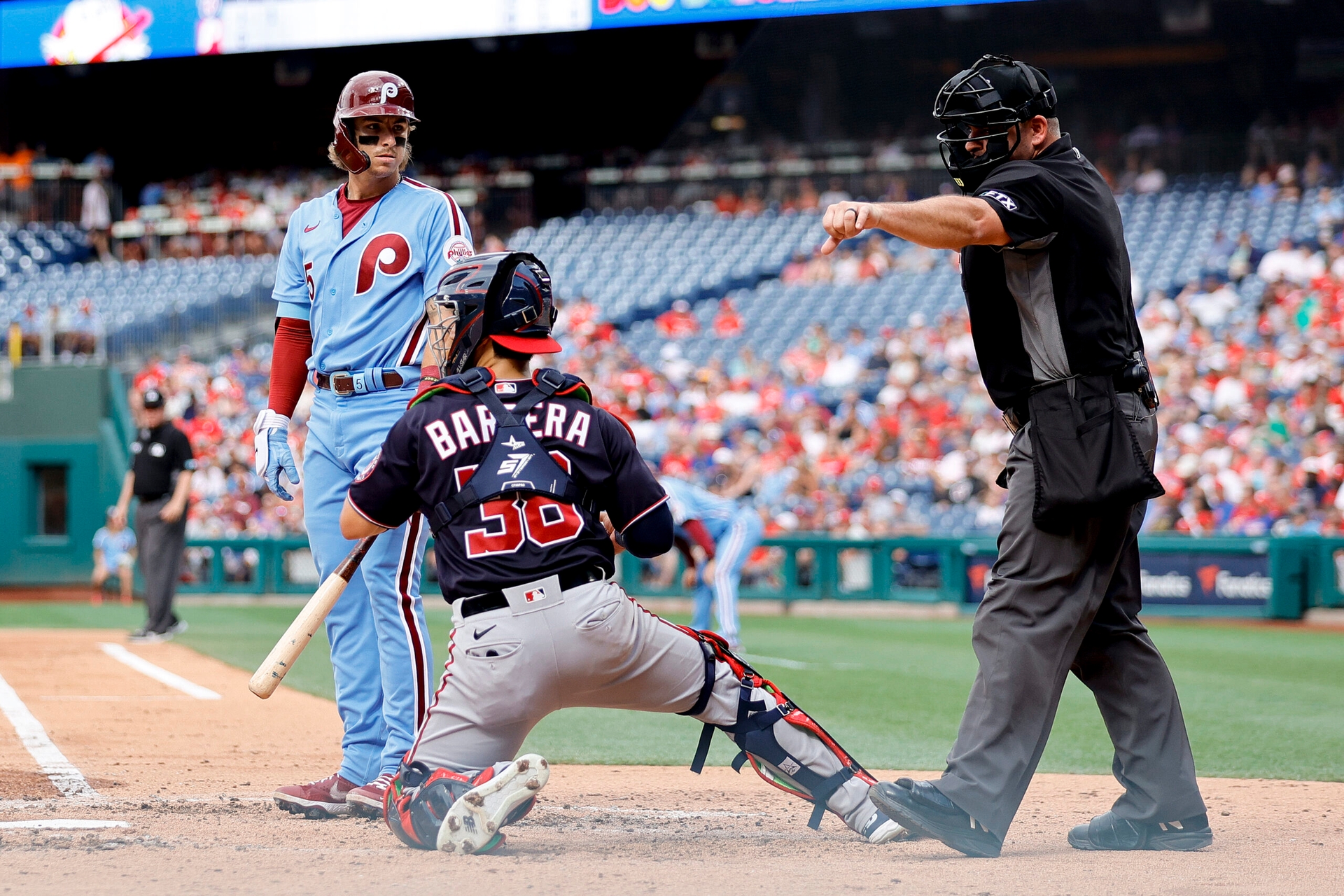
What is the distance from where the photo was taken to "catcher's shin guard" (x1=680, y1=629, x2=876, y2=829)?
371 centimetres

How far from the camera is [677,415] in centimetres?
1773

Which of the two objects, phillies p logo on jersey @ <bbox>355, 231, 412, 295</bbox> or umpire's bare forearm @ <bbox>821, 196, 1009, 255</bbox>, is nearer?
umpire's bare forearm @ <bbox>821, 196, 1009, 255</bbox>

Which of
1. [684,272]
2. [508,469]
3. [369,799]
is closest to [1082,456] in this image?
[508,469]

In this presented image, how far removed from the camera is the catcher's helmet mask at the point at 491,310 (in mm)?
3693

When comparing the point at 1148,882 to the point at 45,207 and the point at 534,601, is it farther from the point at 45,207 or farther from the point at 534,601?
the point at 45,207

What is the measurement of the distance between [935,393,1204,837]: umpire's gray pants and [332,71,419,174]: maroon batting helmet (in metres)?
2.06

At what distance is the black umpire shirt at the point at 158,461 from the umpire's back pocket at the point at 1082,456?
841 centimetres

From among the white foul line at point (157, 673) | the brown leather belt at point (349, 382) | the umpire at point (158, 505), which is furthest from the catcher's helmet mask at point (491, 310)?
the umpire at point (158, 505)

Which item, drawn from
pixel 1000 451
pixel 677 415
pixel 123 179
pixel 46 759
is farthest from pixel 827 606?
pixel 123 179

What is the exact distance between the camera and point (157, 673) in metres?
8.84

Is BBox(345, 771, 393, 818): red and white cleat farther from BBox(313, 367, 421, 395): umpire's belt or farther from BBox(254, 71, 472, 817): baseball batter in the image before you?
BBox(313, 367, 421, 395): umpire's belt

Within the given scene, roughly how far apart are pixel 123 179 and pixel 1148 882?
92.4ft

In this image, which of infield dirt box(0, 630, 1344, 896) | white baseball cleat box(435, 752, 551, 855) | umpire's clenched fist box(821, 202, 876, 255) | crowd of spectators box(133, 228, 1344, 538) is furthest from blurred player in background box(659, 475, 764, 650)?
umpire's clenched fist box(821, 202, 876, 255)

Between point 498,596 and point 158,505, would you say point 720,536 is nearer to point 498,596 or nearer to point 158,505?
point 158,505
